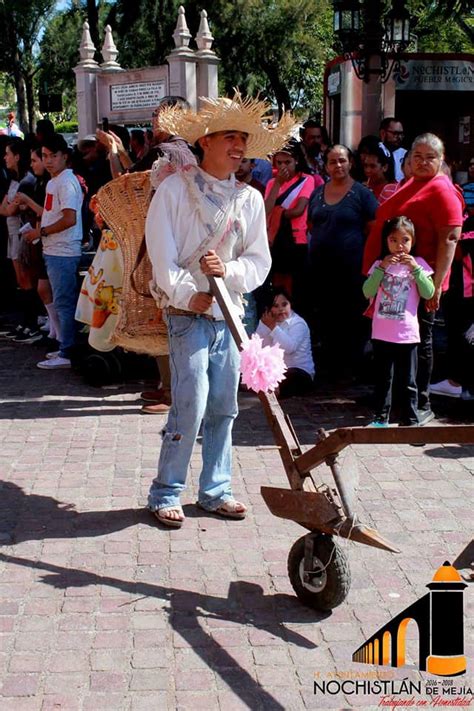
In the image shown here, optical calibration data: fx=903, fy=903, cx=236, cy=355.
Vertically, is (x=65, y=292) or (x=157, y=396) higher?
(x=65, y=292)

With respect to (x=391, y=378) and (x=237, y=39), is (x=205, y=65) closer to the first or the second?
(x=391, y=378)

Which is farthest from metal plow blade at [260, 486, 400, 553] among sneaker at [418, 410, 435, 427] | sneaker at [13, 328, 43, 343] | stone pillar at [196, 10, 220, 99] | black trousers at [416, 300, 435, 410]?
stone pillar at [196, 10, 220, 99]

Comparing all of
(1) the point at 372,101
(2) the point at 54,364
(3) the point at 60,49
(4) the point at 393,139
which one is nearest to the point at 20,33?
(3) the point at 60,49

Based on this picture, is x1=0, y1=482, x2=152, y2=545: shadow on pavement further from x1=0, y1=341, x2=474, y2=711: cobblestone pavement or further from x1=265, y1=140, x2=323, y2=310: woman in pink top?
x1=265, y1=140, x2=323, y2=310: woman in pink top

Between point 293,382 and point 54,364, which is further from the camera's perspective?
point 54,364

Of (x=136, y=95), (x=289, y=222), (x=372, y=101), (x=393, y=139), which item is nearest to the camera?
(x=289, y=222)

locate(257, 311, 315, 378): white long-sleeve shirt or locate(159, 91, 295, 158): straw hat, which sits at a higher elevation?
locate(159, 91, 295, 158): straw hat

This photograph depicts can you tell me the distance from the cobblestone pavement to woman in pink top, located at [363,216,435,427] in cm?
52

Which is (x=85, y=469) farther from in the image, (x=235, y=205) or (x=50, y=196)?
(x=50, y=196)

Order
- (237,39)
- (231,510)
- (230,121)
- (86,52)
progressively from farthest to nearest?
1. (237,39)
2. (86,52)
3. (231,510)
4. (230,121)

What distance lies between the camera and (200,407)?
176 inches

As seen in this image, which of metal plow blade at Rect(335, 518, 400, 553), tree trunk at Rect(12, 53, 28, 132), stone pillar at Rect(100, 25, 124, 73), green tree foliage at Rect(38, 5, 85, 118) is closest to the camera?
metal plow blade at Rect(335, 518, 400, 553)

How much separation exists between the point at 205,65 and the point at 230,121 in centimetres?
1227

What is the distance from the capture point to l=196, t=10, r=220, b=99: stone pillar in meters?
15.8
